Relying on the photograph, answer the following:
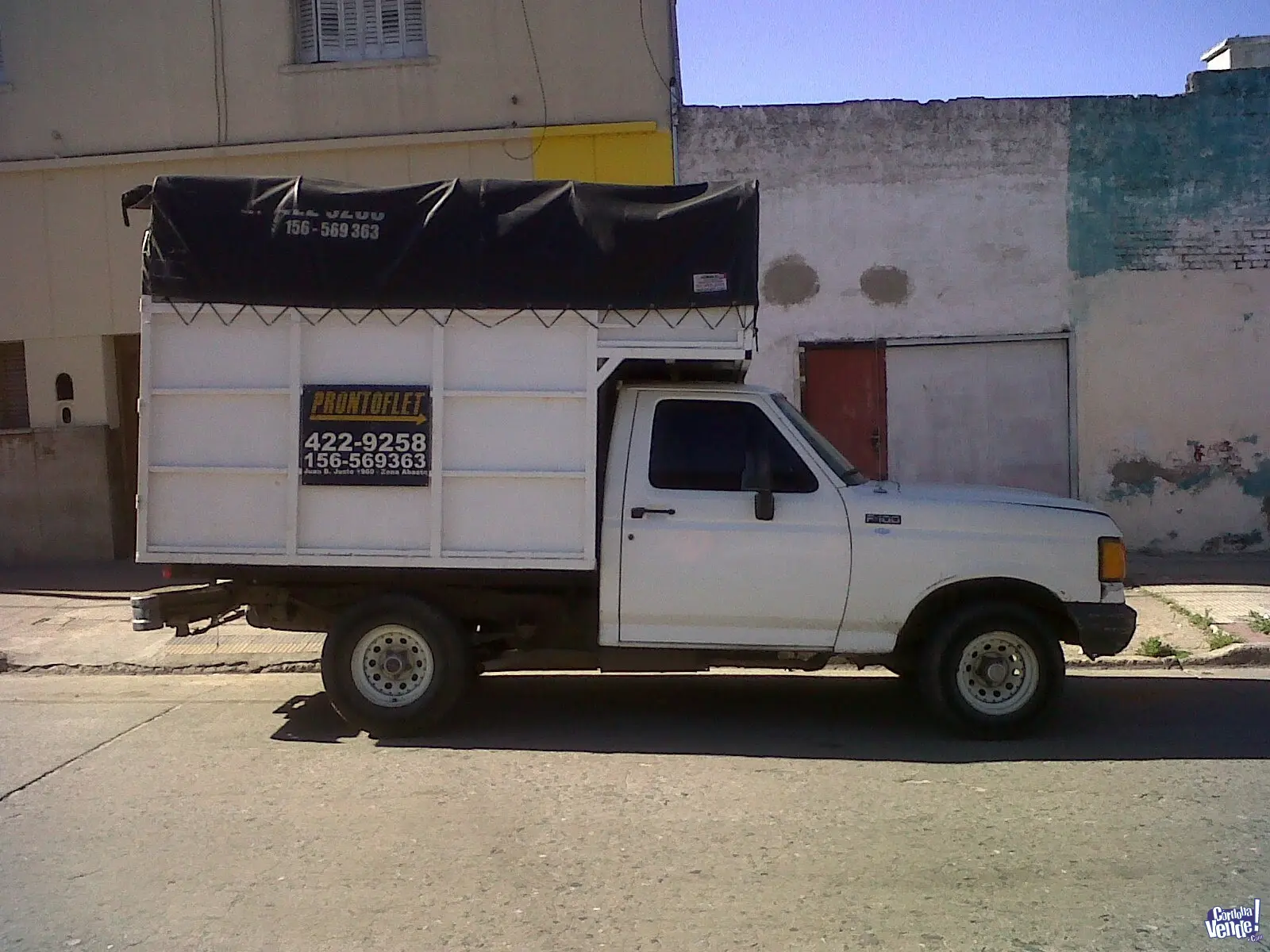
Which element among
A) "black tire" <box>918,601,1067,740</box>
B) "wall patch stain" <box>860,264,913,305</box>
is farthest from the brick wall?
"black tire" <box>918,601,1067,740</box>

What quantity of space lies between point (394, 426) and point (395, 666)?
1.36 metres

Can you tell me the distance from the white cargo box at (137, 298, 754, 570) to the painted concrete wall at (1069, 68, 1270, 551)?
22.8 ft

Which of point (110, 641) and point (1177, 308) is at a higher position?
point (1177, 308)

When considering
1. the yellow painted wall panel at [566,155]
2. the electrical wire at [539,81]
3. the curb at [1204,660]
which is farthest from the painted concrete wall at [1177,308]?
the electrical wire at [539,81]

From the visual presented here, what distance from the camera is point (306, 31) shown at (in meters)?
12.7

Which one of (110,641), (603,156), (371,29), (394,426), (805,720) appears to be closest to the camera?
(394,426)

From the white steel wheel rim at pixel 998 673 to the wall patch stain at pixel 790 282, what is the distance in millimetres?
6277

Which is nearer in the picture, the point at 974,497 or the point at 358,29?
the point at 974,497

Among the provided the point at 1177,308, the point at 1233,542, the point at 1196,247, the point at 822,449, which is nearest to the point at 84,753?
the point at 822,449

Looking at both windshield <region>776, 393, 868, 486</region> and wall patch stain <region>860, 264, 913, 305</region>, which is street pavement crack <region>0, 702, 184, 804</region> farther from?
wall patch stain <region>860, 264, 913, 305</region>

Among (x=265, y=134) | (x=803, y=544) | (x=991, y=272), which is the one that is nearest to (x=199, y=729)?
(x=803, y=544)

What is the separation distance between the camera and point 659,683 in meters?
8.02

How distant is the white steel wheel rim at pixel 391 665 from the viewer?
21.6ft

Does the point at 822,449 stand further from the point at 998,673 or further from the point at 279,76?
the point at 279,76
